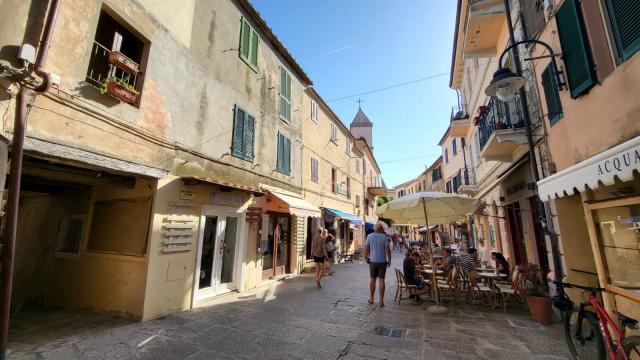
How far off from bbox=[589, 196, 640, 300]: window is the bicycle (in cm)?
43

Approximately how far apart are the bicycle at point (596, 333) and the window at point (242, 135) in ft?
27.3

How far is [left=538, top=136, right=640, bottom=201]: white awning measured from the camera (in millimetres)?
3076

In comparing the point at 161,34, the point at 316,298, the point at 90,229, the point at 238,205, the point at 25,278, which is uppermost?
the point at 161,34

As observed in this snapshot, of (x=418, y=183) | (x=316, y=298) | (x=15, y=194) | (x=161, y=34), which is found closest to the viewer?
(x=15, y=194)

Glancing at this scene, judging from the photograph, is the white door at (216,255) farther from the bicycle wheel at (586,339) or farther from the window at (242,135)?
the bicycle wheel at (586,339)

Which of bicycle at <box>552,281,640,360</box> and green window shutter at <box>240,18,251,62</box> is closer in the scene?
bicycle at <box>552,281,640,360</box>

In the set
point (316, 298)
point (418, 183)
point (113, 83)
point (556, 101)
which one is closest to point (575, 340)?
point (556, 101)

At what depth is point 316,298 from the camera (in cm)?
777

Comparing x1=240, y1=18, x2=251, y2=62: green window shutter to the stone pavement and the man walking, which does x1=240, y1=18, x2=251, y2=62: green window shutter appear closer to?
the man walking

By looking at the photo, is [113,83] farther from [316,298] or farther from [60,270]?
[316,298]

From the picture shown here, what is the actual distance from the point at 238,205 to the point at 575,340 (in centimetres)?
792

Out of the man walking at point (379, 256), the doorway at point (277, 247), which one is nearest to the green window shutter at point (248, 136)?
the doorway at point (277, 247)

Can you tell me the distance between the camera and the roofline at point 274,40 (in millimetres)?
9898

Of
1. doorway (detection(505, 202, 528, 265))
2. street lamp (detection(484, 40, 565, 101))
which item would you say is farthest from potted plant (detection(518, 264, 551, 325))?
street lamp (detection(484, 40, 565, 101))
